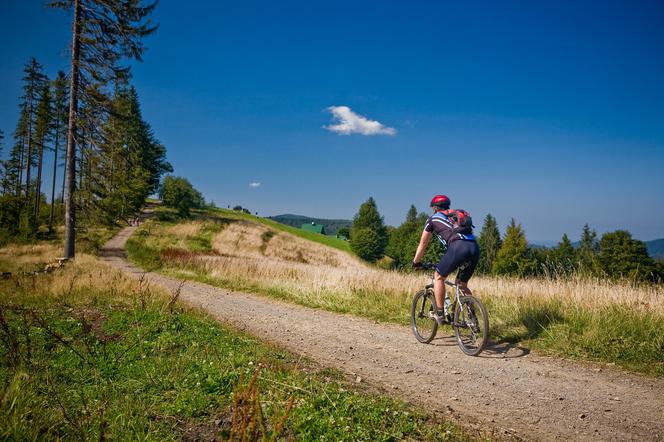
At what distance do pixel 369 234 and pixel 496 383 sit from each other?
68.0 metres

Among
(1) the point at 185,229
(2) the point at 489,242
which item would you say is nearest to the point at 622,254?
(2) the point at 489,242

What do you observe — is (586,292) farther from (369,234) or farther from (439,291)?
(369,234)

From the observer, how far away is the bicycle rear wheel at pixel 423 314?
6.75 metres

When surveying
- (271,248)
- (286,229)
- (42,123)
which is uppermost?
(42,123)

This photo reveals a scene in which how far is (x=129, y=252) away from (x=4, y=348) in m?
24.4

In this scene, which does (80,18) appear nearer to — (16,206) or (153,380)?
(153,380)

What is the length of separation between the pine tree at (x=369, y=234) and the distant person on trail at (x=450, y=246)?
6456 cm

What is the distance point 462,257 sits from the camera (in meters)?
6.04

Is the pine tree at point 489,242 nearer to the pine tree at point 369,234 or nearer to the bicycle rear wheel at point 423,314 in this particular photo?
the pine tree at point 369,234

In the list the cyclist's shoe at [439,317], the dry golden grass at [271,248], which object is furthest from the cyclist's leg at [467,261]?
the dry golden grass at [271,248]

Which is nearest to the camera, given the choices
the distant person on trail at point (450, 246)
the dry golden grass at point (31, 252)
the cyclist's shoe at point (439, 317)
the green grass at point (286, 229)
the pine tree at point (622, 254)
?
the distant person on trail at point (450, 246)

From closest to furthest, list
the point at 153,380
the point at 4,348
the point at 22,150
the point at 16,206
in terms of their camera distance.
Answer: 1. the point at 153,380
2. the point at 4,348
3. the point at 16,206
4. the point at 22,150

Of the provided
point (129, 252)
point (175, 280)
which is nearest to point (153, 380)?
point (175, 280)

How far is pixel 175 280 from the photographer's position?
16.0 meters
